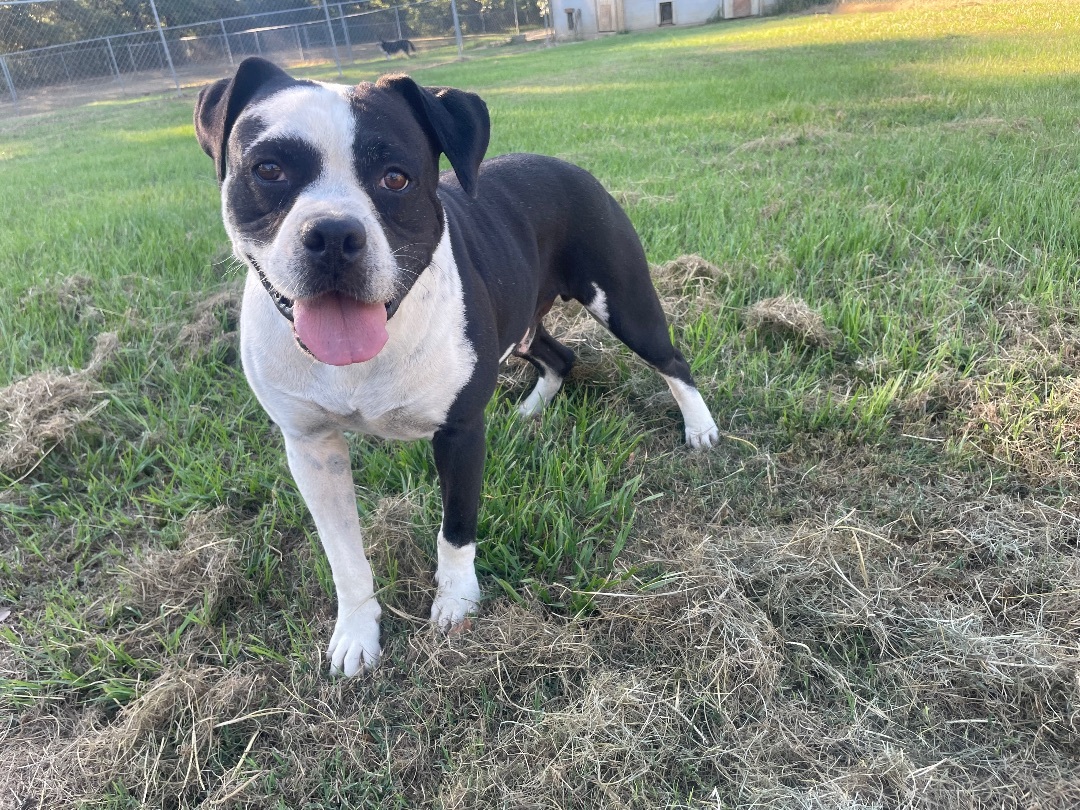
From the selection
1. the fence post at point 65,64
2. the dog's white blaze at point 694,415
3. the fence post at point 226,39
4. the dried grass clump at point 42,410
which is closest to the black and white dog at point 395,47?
the fence post at point 226,39

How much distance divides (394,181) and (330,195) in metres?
0.19

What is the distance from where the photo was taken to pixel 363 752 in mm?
1828

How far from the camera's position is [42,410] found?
10.2 feet

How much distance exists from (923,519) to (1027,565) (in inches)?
12.8

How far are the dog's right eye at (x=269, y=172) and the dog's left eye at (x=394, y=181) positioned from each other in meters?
0.25

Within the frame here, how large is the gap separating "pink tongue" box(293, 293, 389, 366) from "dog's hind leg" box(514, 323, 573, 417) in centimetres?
145

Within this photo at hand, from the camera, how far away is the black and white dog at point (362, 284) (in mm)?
1758

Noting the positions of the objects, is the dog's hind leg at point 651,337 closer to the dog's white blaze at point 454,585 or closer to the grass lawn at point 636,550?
the grass lawn at point 636,550

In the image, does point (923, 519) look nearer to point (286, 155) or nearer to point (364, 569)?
point (364, 569)

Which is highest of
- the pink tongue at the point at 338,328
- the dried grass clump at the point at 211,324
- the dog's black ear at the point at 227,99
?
the dog's black ear at the point at 227,99

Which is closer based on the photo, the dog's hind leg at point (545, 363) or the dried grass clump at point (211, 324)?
the dog's hind leg at point (545, 363)

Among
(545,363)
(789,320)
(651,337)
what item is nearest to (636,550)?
(651,337)

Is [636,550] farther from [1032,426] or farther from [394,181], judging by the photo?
[1032,426]

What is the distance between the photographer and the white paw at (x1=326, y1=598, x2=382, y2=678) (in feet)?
6.81
